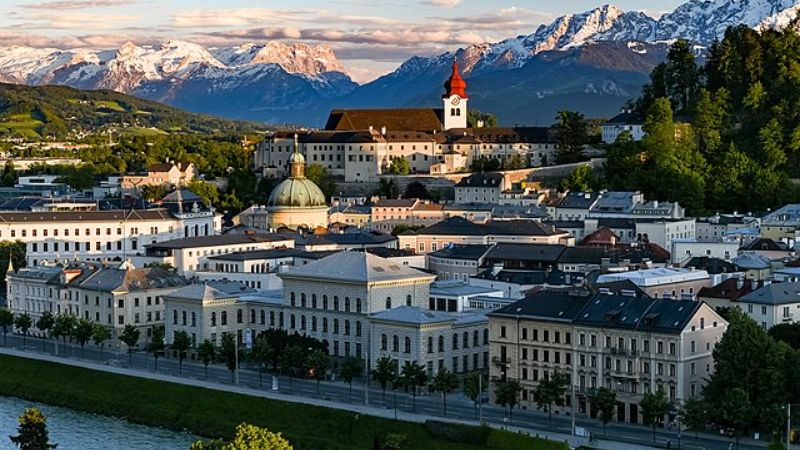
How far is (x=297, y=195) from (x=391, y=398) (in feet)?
153

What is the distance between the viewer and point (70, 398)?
6200 cm

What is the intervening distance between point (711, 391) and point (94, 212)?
58.4 meters

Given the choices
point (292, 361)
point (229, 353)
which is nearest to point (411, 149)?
point (229, 353)

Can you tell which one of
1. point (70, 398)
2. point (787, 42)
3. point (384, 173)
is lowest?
point (70, 398)

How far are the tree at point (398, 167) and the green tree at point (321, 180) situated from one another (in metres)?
4.20

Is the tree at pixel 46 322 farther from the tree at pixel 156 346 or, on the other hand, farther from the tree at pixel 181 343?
the tree at pixel 181 343

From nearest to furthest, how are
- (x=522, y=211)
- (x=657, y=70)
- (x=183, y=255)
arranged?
(x=183, y=255), (x=522, y=211), (x=657, y=70)

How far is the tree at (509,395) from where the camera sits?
174ft

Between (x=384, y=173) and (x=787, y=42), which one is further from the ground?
(x=787, y=42)

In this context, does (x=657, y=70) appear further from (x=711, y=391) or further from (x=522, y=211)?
(x=711, y=391)

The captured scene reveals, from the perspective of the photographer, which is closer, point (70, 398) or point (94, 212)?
point (70, 398)

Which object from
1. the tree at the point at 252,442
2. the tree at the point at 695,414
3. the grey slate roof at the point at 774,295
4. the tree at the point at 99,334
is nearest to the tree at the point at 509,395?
the tree at the point at 695,414

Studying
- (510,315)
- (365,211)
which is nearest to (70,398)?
(510,315)

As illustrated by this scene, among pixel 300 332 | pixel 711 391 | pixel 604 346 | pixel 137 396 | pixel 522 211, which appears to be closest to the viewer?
pixel 711 391
